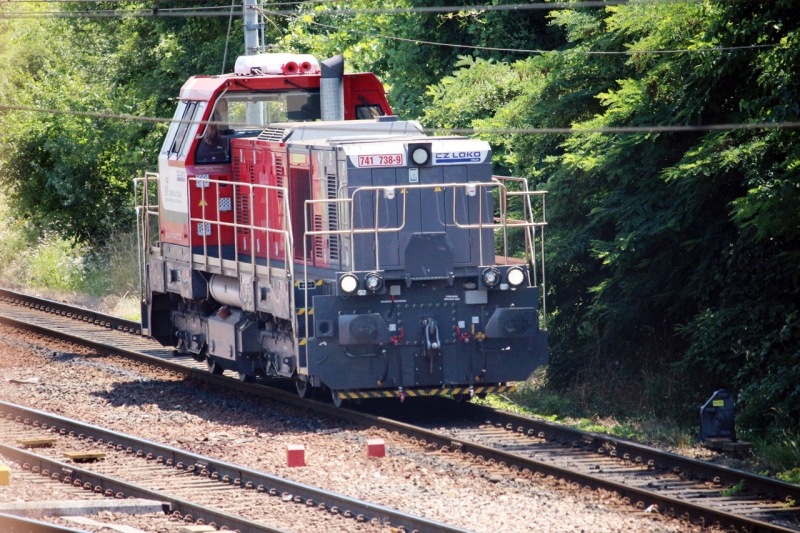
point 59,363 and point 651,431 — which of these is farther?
point 59,363

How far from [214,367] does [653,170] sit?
603 centimetres

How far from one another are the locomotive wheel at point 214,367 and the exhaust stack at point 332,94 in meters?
3.43

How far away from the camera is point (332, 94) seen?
13.5 metres

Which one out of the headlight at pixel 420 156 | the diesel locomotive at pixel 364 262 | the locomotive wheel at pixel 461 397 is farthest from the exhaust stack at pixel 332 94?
the locomotive wheel at pixel 461 397

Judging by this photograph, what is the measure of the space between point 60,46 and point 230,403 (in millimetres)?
21641

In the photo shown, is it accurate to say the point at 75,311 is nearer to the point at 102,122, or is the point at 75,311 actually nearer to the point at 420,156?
the point at 102,122

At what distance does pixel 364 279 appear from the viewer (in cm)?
1116

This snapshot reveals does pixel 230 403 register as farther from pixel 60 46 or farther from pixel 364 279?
pixel 60 46

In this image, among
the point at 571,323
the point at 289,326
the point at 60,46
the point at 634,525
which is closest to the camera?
the point at 634,525

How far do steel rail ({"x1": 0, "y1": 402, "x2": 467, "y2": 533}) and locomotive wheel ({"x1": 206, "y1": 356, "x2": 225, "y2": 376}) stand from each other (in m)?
2.80

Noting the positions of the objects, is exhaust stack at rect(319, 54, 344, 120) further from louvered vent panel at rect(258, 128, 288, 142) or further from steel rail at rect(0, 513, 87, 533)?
steel rail at rect(0, 513, 87, 533)

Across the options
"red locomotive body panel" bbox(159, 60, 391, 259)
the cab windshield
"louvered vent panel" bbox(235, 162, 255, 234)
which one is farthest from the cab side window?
"louvered vent panel" bbox(235, 162, 255, 234)

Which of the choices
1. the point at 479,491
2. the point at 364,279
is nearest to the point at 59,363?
the point at 364,279

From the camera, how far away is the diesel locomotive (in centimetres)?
1130
